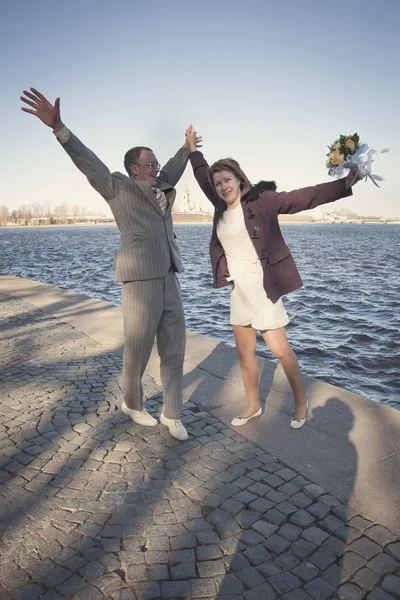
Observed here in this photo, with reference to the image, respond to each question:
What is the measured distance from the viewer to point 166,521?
7.99 feet

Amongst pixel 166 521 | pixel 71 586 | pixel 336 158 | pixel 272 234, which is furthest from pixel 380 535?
pixel 336 158

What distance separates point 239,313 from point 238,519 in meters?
1.45

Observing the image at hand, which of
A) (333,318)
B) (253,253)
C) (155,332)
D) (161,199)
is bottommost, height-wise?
(333,318)

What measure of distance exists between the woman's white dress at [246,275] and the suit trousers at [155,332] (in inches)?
18.2

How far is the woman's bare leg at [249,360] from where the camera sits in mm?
3492

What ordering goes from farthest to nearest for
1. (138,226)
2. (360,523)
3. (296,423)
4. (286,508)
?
1. (296,423)
2. (138,226)
3. (286,508)
4. (360,523)

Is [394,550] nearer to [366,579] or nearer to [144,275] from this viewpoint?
[366,579]

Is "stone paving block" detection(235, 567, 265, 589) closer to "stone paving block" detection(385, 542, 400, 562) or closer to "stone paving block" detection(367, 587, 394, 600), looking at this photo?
"stone paving block" detection(367, 587, 394, 600)

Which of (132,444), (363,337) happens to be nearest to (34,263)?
(363,337)

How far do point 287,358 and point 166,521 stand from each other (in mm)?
1458

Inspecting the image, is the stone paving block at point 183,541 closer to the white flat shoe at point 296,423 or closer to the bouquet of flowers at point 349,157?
the white flat shoe at point 296,423

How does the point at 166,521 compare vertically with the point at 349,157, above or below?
below

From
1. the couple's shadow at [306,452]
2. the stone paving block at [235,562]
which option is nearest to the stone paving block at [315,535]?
the couple's shadow at [306,452]

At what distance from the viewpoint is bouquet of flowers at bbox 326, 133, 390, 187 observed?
9.12 ft
